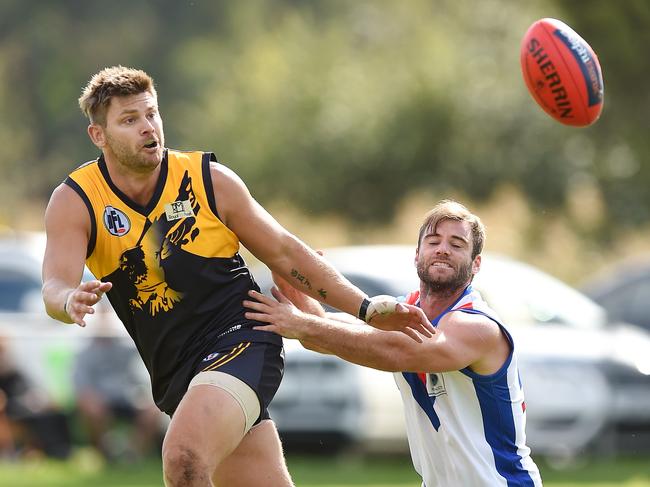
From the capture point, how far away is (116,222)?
602cm

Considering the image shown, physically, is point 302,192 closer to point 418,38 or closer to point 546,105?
point 418,38

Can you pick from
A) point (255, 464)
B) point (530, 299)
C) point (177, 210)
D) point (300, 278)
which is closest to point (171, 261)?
point (177, 210)

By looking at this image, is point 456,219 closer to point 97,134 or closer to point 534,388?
point 97,134

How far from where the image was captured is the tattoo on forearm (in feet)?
20.3

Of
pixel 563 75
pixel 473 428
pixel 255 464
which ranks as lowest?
pixel 255 464

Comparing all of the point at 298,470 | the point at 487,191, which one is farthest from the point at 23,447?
the point at 487,191

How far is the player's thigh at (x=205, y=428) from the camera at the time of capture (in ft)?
18.5

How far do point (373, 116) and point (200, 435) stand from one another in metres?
26.6

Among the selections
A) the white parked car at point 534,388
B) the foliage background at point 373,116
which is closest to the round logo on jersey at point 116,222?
the white parked car at point 534,388

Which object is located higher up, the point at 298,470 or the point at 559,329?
the point at 559,329

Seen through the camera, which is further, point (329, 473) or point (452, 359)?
point (329, 473)

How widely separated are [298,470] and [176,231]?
766 cm

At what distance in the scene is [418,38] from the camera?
117ft

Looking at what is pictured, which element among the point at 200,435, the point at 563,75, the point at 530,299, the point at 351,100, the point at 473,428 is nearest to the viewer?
the point at 200,435
